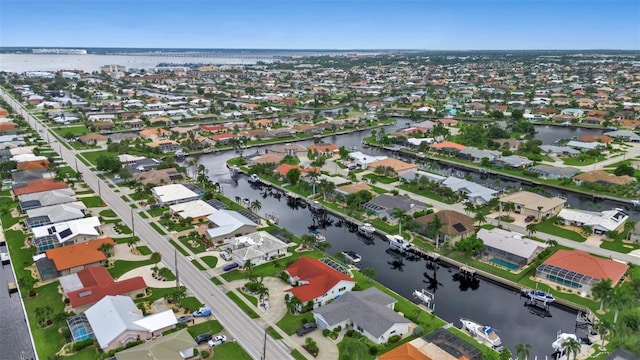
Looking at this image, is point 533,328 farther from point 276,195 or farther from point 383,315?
point 276,195

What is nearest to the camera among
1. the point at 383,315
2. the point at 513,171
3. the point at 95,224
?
the point at 383,315

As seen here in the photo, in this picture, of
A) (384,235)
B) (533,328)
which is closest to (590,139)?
(384,235)

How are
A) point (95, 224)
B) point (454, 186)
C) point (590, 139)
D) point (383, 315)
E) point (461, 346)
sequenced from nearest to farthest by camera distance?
point (461, 346)
point (383, 315)
point (95, 224)
point (454, 186)
point (590, 139)

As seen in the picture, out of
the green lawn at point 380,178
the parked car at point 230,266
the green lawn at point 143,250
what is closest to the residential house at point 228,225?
the parked car at point 230,266

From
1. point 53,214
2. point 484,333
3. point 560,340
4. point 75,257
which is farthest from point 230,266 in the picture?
point 560,340

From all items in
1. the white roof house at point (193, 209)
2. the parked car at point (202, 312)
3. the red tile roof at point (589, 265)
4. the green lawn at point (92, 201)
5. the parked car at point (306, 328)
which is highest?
the red tile roof at point (589, 265)

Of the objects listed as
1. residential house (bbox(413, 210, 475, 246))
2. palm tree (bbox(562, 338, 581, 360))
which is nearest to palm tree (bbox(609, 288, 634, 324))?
palm tree (bbox(562, 338, 581, 360))

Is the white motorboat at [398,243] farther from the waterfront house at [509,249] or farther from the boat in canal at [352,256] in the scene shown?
the waterfront house at [509,249]
